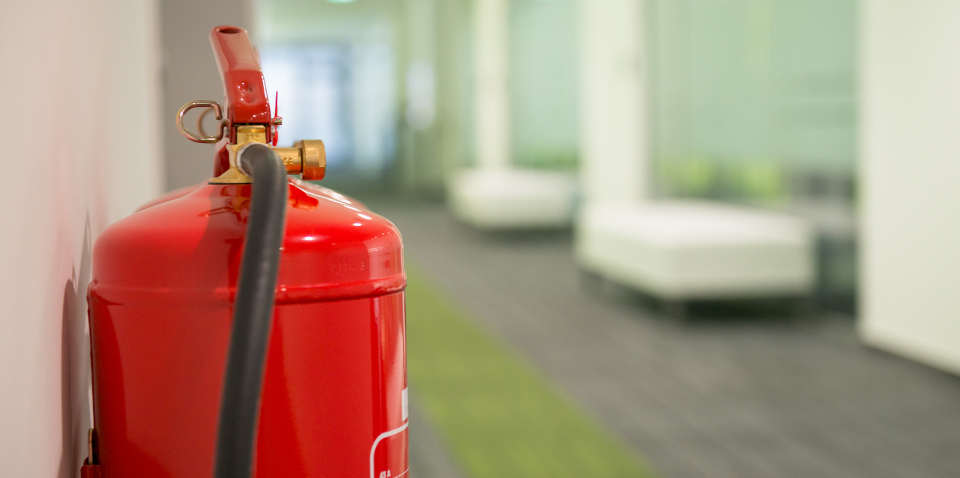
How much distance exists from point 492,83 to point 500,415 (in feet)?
23.9

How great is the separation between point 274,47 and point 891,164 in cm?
1349

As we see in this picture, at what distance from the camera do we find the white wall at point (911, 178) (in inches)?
131

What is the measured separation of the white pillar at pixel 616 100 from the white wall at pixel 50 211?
522cm

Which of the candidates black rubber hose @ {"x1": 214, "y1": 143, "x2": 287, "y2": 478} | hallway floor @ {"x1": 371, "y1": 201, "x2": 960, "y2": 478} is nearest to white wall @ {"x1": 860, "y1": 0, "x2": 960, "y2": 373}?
hallway floor @ {"x1": 371, "y1": 201, "x2": 960, "y2": 478}

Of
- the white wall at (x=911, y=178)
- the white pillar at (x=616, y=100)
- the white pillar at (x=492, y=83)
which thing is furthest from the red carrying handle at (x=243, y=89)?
the white pillar at (x=492, y=83)

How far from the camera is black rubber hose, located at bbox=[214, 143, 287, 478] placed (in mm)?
505

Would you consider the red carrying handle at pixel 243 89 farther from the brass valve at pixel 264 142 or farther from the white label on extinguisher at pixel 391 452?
the white label on extinguisher at pixel 391 452

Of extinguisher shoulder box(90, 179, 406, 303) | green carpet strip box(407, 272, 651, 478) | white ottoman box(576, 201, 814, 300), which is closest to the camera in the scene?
extinguisher shoulder box(90, 179, 406, 303)

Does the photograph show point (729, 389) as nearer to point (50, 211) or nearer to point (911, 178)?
point (911, 178)

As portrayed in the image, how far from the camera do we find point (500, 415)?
310cm

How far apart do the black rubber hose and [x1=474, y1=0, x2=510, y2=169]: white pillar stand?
9.32m

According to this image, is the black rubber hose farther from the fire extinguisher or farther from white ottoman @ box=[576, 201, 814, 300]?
white ottoman @ box=[576, 201, 814, 300]

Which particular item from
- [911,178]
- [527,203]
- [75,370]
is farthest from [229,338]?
[527,203]

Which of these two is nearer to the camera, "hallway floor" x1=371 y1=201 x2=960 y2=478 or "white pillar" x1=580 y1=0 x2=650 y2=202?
"hallway floor" x1=371 y1=201 x2=960 y2=478
